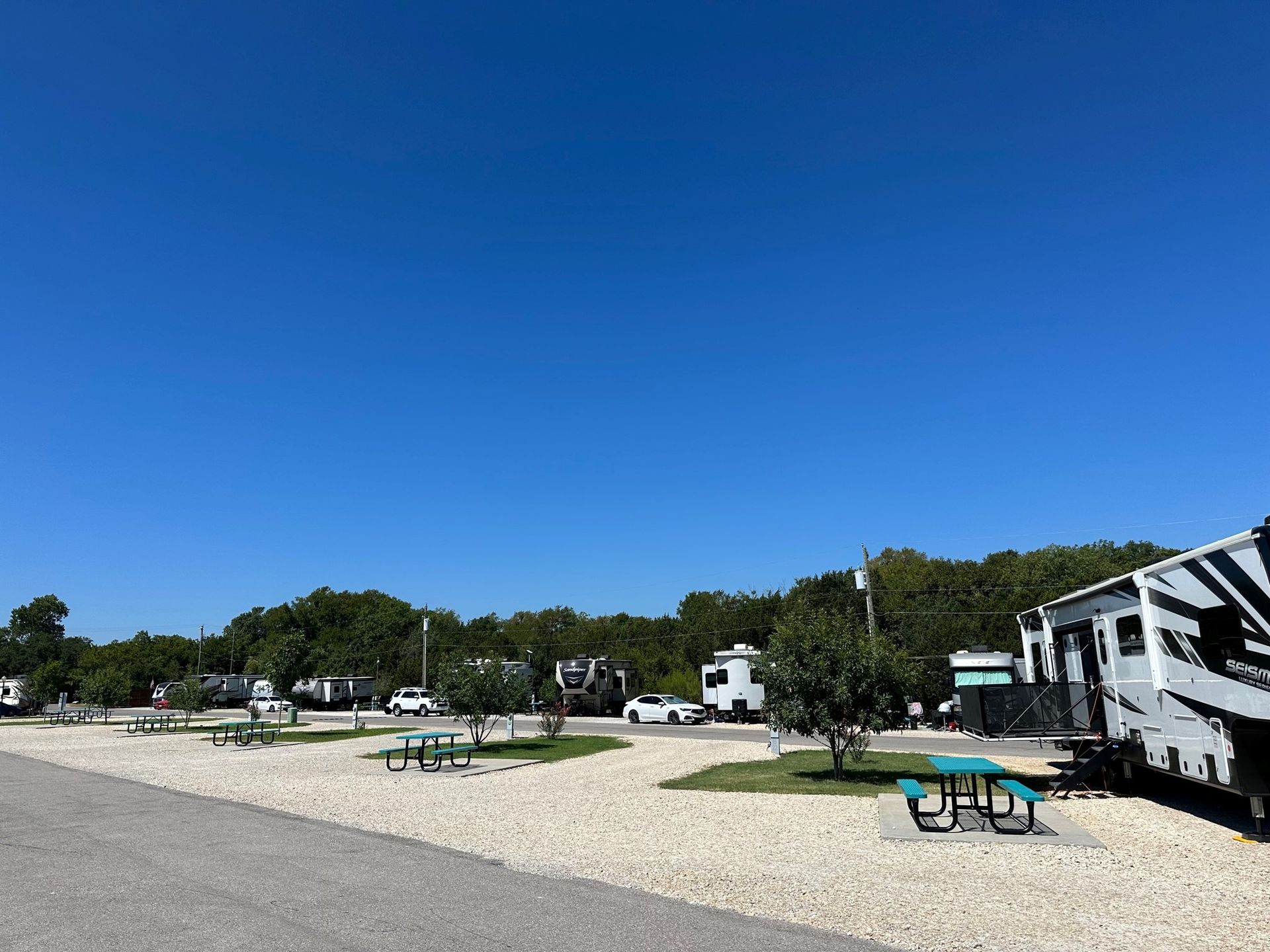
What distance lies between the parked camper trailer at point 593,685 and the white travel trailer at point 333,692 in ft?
56.8

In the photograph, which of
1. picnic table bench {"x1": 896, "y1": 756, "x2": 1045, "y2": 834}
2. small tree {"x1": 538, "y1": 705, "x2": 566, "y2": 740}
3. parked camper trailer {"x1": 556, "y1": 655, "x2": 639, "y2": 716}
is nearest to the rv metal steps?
picnic table bench {"x1": 896, "y1": 756, "x2": 1045, "y2": 834}

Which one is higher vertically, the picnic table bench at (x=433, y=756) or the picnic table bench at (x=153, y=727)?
the picnic table bench at (x=433, y=756)

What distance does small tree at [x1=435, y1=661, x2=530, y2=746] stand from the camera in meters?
22.2

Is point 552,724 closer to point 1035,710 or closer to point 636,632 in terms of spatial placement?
point 1035,710

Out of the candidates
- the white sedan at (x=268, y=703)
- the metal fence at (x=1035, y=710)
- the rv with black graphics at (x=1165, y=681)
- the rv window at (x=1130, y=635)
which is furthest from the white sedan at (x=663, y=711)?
the rv window at (x=1130, y=635)

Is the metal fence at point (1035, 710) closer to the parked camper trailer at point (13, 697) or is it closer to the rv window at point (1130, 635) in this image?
the rv window at point (1130, 635)

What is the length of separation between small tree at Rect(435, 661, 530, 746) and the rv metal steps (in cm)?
1400

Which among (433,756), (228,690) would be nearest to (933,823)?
(433,756)

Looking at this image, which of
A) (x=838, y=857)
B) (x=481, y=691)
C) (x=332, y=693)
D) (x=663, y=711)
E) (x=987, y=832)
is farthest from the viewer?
(x=332, y=693)

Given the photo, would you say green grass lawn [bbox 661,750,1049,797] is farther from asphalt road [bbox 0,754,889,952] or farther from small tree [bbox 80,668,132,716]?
small tree [bbox 80,668,132,716]

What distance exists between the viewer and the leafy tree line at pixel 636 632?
41.3 meters

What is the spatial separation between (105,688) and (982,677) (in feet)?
132

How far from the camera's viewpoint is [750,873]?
8.10 m

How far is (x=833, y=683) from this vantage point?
14.6 metres
